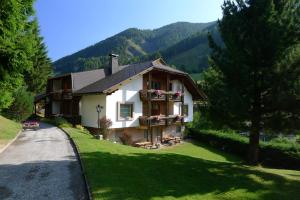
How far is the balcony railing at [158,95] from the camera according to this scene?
1276 inches

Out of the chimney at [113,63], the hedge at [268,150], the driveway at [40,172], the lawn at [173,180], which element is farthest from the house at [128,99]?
the lawn at [173,180]

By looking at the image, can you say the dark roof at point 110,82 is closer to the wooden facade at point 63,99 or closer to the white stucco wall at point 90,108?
the white stucco wall at point 90,108

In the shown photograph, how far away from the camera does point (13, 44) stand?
609 inches

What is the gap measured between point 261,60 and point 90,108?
65.3 ft

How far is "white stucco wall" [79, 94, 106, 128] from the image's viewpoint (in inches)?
1186

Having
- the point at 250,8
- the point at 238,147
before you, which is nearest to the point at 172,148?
the point at 238,147

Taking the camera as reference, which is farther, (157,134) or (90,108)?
(157,134)

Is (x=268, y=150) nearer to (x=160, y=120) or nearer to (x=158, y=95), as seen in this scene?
(x=160, y=120)

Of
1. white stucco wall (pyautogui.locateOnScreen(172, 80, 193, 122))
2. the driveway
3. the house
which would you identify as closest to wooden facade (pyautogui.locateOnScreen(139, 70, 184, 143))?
the house

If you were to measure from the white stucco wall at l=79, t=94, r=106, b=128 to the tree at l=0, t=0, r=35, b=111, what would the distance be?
13.2m

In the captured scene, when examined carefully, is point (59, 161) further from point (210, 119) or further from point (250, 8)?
point (250, 8)

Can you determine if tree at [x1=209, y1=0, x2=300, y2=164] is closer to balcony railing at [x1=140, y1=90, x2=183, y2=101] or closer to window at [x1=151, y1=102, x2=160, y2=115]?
balcony railing at [x1=140, y1=90, x2=183, y2=101]

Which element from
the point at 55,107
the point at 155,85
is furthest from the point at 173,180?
the point at 55,107

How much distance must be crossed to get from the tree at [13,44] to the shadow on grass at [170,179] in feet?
17.6
